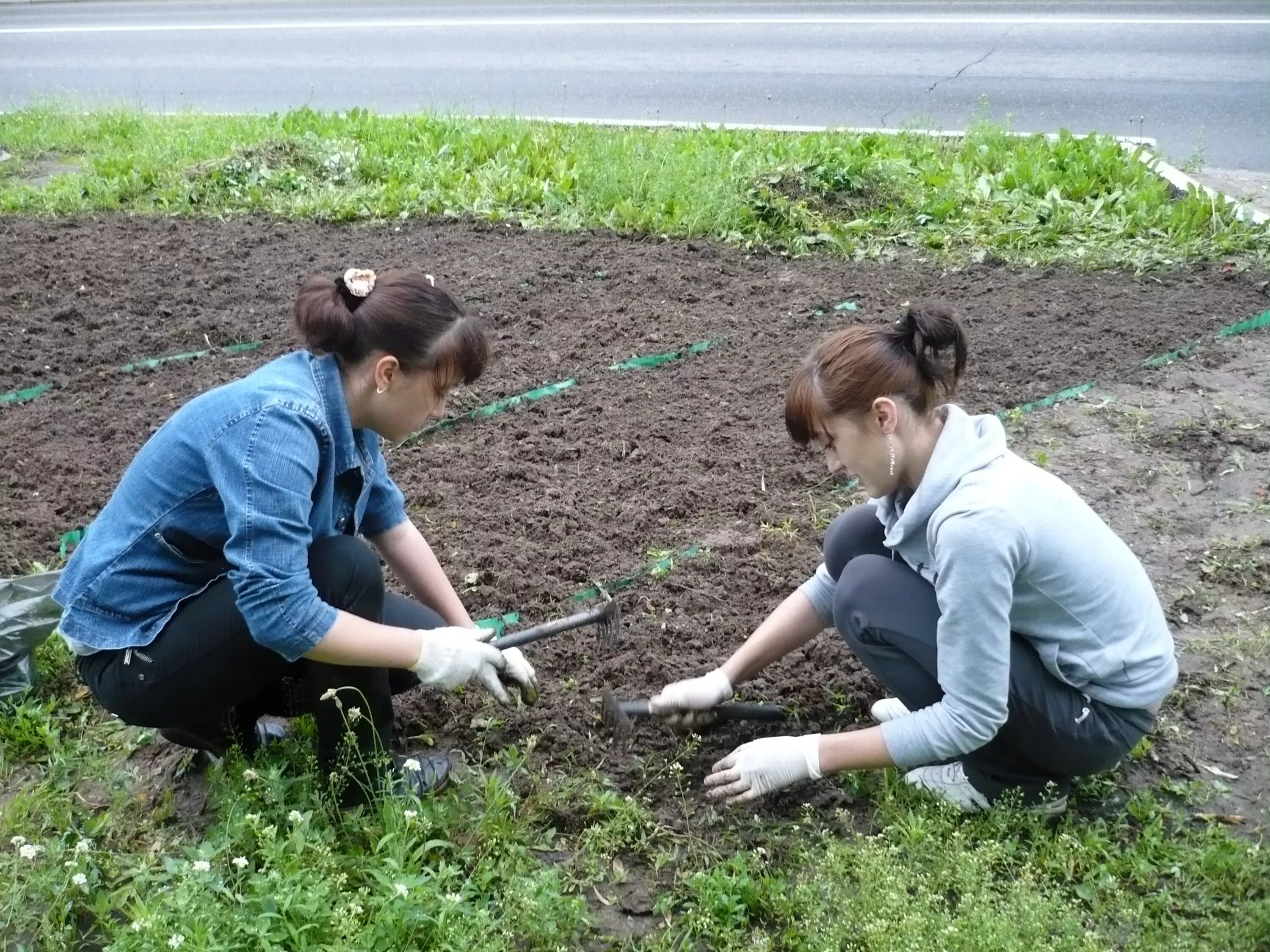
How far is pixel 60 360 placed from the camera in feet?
15.6

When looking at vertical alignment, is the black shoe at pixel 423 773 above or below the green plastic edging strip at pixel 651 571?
below

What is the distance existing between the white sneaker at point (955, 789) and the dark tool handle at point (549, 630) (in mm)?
884

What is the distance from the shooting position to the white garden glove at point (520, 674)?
245 centimetres

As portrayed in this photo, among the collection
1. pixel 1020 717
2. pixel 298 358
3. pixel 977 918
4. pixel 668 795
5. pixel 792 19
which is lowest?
pixel 668 795

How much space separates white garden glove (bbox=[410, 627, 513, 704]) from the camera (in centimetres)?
228

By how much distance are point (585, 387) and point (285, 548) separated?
249 cm

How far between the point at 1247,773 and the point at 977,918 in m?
1.02

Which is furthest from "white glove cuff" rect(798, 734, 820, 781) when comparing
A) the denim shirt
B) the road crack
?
the road crack

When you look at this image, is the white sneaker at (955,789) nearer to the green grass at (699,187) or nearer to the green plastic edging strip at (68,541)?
the green plastic edging strip at (68,541)

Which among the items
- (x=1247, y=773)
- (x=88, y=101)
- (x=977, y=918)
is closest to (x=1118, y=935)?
(x=977, y=918)

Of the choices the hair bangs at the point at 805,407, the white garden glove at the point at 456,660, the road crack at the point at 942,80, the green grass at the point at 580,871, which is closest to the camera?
the green grass at the point at 580,871

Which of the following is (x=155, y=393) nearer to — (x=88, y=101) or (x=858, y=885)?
(x=858, y=885)

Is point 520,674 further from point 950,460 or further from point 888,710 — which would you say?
point 950,460

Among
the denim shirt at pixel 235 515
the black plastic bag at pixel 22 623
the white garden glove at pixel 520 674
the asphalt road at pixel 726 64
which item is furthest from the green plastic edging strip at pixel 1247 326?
the black plastic bag at pixel 22 623
